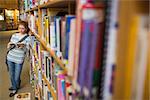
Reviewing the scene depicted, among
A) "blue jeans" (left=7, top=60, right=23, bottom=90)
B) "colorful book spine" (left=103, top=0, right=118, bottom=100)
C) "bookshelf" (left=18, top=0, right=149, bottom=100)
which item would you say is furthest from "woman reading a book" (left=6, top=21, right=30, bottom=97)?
"colorful book spine" (left=103, top=0, right=118, bottom=100)

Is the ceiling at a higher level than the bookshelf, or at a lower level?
higher


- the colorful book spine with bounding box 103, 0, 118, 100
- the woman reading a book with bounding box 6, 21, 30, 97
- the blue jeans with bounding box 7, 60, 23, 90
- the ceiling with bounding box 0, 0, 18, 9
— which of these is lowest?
the blue jeans with bounding box 7, 60, 23, 90

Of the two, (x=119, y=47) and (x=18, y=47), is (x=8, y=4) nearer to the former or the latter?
(x=18, y=47)

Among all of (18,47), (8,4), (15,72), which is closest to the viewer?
(18,47)

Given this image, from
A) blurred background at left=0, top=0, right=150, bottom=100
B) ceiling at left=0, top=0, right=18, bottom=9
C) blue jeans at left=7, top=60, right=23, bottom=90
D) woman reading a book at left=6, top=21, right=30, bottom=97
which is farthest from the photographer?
ceiling at left=0, top=0, right=18, bottom=9

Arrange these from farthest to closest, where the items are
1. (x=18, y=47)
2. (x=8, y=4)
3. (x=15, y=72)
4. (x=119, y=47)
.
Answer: (x=8, y=4) → (x=15, y=72) → (x=18, y=47) → (x=119, y=47)

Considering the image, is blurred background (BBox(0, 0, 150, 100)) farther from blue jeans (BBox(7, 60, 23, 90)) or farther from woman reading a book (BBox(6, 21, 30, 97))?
blue jeans (BBox(7, 60, 23, 90))

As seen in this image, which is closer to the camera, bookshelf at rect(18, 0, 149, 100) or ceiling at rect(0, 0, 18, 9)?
bookshelf at rect(18, 0, 149, 100)

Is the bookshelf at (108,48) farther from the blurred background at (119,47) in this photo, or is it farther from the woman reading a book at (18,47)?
the woman reading a book at (18,47)

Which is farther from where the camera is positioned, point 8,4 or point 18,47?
point 8,4

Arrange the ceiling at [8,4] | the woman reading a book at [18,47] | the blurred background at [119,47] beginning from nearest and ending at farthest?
the blurred background at [119,47] → the woman reading a book at [18,47] → the ceiling at [8,4]

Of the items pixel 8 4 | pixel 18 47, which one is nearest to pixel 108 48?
pixel 18 47

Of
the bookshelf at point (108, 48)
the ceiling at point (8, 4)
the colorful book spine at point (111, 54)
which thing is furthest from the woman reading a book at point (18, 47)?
the ceiling at point (8, 4)

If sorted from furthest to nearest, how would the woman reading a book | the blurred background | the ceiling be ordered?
the ceiling → the woman reading a book → the blurred background
